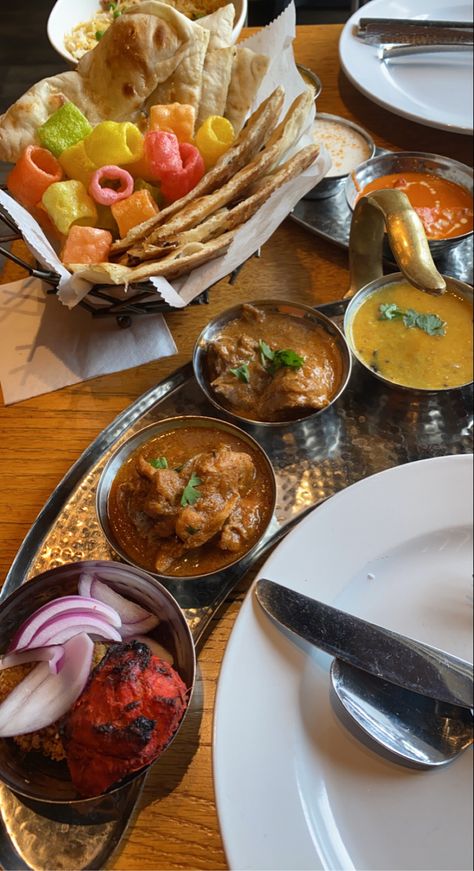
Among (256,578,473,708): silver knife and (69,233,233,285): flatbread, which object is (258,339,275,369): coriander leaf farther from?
(256,578,473,708): silver knife

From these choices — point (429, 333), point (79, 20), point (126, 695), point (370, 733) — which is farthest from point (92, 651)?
point (79, 20)

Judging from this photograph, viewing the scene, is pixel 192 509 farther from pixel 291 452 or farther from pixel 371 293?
pixel 371 293

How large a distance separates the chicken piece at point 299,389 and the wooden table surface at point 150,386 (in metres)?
0.29

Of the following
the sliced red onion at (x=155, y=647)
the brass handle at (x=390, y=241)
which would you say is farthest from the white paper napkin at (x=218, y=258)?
the sliced red onion at (x=155, y=647)

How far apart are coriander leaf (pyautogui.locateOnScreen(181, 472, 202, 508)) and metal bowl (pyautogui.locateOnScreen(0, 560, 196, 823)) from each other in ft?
0.52

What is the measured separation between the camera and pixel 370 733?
874 mm

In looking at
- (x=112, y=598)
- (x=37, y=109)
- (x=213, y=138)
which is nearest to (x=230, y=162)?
(x=213, y=138)

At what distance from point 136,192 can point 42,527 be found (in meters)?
0.73

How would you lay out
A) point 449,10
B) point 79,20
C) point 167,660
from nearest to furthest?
point 167,660 < point 79,20 < point 449,10

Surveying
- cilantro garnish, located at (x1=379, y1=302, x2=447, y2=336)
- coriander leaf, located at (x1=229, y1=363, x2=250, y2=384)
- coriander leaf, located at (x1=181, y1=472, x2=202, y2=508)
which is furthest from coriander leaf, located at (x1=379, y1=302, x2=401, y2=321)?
coriander leaf, located at (x1=181, y1=472, x2=202, y2=508)

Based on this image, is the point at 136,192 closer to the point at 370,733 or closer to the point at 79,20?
the point at 79,20

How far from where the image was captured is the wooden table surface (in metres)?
0.90

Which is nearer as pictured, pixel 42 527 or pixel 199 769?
pixel 199 769

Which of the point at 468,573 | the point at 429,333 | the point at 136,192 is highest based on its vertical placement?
the point at 136,192
